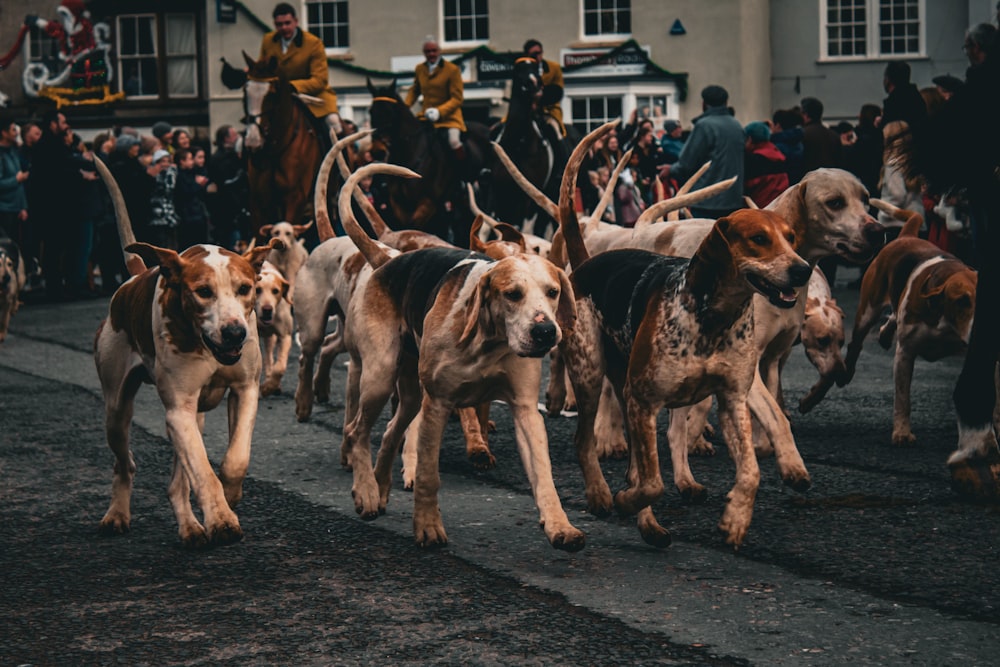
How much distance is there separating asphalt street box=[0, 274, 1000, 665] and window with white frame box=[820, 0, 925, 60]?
2697cm

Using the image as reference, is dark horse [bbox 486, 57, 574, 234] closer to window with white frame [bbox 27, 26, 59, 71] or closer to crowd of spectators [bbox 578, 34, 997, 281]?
crowd of spectators [bbox 578, 34, 997, 281]

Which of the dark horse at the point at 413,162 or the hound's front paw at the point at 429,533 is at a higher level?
the dark horse at the point at 413,162

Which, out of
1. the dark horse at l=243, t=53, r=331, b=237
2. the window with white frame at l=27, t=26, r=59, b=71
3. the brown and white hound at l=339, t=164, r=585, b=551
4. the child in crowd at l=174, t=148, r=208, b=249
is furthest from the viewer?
the window with white frame at l=27, t=26, r=59, b=71

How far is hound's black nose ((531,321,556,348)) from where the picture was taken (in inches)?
199

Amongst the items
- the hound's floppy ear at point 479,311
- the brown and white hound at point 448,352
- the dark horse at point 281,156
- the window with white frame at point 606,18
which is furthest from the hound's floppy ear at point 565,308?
the window with white frame at point 606,18

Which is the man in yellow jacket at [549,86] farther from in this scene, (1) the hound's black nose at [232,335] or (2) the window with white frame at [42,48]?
(2) the window with white frame at [42,48]

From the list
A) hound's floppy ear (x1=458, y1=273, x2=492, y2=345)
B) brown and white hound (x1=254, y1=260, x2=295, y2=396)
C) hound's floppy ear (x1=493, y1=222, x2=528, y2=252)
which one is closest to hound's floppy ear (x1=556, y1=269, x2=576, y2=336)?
hound's floppy ear (x1=458, y1=273, x2=492, y2=345)

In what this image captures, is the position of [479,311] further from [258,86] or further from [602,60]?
[602,60]

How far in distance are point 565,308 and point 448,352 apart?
436 mm

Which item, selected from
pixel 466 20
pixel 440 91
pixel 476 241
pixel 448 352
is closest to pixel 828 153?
pixel 440 91

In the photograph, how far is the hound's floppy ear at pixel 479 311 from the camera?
527 centimetres

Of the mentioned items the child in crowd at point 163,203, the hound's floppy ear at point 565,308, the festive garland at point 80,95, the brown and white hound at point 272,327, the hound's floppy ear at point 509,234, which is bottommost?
the brown and white hound at point 272,327

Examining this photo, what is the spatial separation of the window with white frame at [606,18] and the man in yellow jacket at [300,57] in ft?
58.7

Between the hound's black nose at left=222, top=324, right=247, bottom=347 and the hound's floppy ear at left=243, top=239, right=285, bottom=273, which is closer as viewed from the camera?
the hound's black nose at left=222, top=324, right=247, bottom=347
